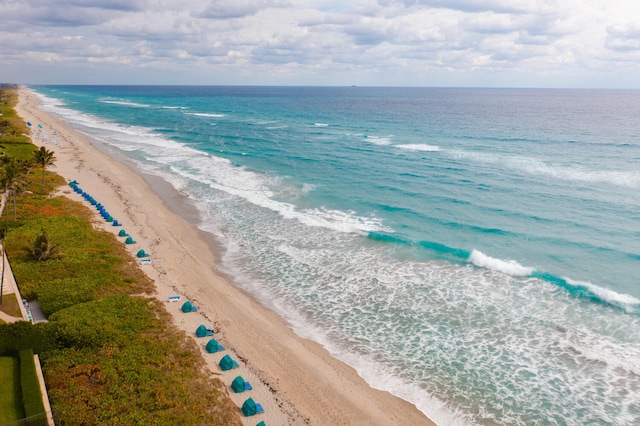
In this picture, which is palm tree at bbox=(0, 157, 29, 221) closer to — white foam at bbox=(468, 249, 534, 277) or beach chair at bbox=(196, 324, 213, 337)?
beach chair at bbox=(196, 324, 213, 337)

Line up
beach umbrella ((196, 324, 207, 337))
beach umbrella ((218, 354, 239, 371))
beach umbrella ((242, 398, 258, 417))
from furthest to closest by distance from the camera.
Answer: beach umbrella ((196, 324, 207, 337)), beach umbrella ((218, 354, 239, 371)), beach umbrella ((242, 398, 258, 417))

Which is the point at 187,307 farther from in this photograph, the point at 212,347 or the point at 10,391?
the point at 10,391

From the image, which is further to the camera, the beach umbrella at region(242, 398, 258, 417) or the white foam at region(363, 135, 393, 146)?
the white foam at region(363, 135, 393, 146)

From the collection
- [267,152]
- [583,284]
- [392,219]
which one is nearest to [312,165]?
[267,152]

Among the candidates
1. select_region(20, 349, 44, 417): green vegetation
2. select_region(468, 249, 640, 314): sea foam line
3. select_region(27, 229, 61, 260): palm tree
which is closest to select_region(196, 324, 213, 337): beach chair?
select_region(20, 349, 44, 417): green vegetation

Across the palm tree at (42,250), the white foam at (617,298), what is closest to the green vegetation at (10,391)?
the palm tree at (42,250)

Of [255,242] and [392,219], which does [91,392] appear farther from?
[392,219]

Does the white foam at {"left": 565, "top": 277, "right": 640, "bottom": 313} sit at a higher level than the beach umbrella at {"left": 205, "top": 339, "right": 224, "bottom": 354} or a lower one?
higher

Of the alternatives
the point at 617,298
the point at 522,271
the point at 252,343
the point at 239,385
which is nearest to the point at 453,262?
the point at 522,271
